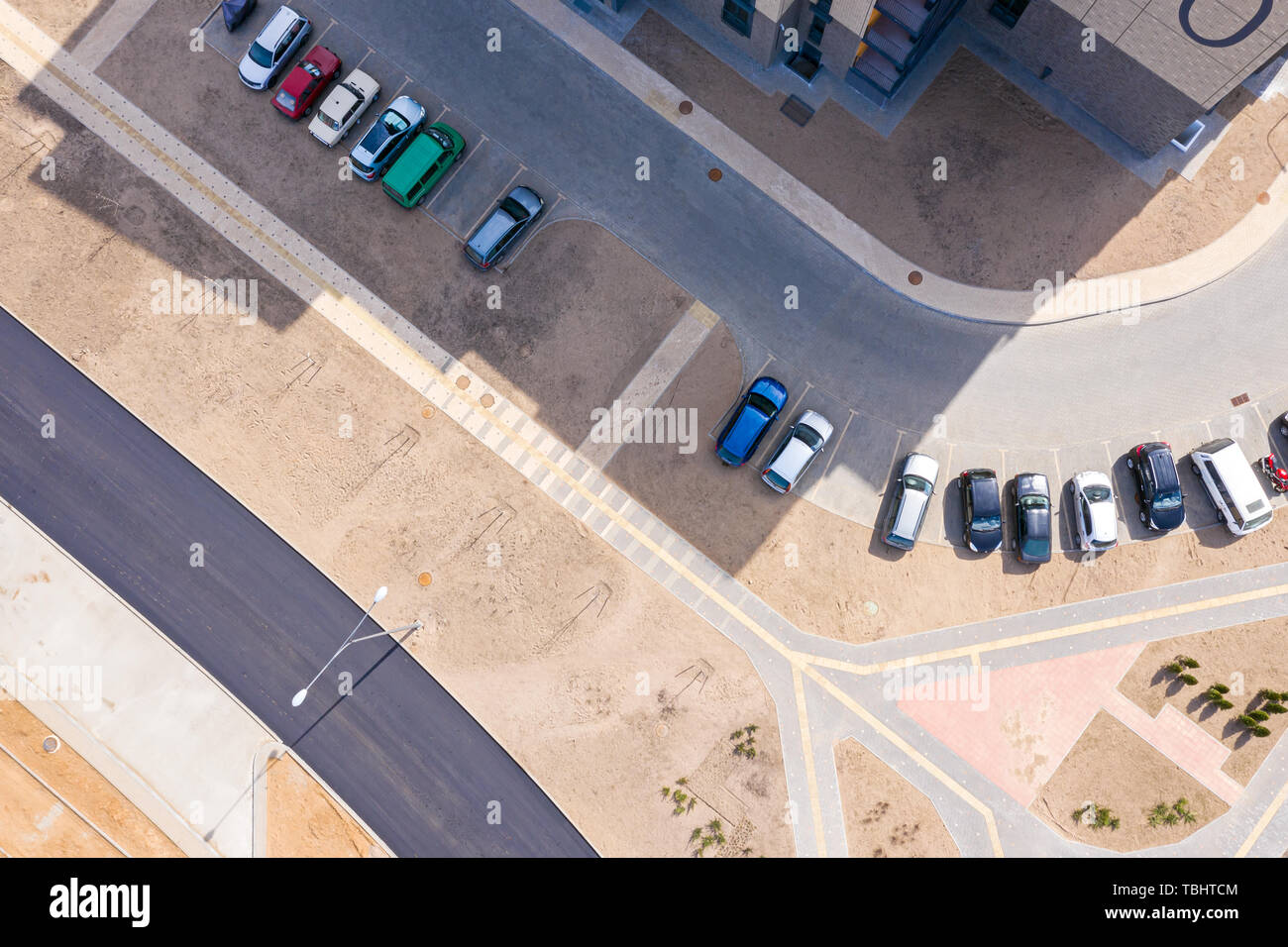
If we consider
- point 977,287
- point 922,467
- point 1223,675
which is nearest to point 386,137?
point 977,287

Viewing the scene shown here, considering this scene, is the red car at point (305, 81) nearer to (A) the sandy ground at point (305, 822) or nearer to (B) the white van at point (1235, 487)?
(A) the sandy ground at point (305, 822)

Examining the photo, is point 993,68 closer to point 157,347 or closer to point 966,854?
point 966,854

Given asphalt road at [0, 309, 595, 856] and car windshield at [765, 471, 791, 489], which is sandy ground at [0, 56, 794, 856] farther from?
car windshield at [765, 471, 791, 489]

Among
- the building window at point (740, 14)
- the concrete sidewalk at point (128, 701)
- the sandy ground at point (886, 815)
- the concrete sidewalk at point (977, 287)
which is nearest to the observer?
the building window at point (740, 14)

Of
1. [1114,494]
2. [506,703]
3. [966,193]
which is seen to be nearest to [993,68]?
[966,193]

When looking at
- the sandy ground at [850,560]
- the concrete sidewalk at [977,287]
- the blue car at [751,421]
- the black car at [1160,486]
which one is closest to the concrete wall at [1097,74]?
the concrete sidewalk at [977,287]

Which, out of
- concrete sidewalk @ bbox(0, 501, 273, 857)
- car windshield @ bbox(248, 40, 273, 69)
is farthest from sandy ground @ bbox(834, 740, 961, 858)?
car windshield @ bbox(248, 40, 273, 69)
